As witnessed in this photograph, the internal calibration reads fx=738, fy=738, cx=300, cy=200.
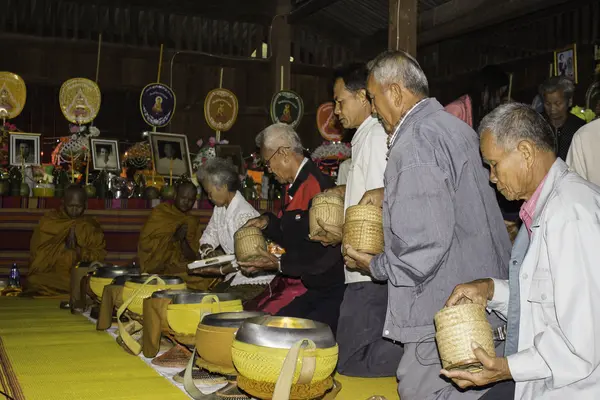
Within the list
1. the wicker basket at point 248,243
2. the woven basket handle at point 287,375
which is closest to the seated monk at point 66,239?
the wicker basket at point 248,243

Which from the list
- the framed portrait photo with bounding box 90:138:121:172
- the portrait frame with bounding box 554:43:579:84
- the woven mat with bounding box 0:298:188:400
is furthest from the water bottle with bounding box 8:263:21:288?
the portrait frame with bounding box 554:43:579:84

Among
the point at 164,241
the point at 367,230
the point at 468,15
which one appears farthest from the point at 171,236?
the point at 367,230

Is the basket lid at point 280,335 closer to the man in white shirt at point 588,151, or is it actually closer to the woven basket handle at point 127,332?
the woven basket handle at point 127,332

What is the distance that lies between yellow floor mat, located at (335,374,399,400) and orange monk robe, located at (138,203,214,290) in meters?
3.71

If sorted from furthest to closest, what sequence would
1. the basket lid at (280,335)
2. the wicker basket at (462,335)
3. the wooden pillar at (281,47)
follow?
the wooden pillar at (281,47) → the basket lid at (280,335) → the wicker basket at (462,335)

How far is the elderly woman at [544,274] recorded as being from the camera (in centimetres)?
183

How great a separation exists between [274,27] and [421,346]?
345 inches

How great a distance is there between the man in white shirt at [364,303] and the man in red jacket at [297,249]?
1.37 ft

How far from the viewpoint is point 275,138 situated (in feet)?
14.0

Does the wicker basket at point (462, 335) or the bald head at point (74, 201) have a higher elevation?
the bald head at point (74, 201)

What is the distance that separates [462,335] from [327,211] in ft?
4.59

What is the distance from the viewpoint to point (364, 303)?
11.3 feet

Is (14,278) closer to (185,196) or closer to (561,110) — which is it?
(185,196)

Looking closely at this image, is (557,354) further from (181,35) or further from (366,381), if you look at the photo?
(181,35)
